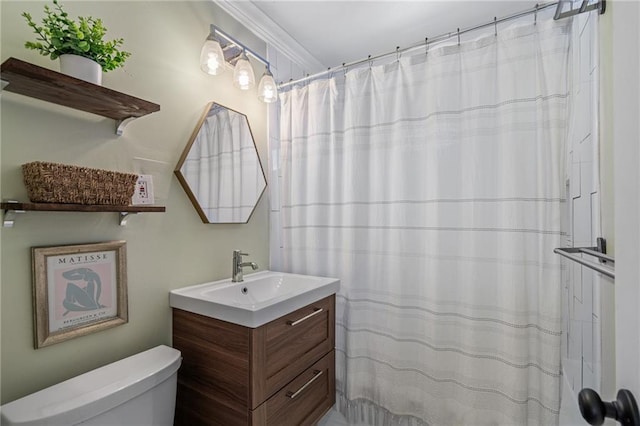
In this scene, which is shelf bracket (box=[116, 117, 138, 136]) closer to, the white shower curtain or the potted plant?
the potted plant

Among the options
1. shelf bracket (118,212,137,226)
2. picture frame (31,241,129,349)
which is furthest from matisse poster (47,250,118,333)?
shelf bracket (118,212,137,226)

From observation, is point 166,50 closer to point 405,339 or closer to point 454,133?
point 454,133

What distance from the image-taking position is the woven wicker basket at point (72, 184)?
3.17 ft

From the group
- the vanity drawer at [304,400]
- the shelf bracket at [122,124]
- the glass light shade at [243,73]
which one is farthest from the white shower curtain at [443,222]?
the shelf bracket at [122,124]

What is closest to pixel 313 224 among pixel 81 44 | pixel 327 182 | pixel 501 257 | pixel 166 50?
pixel 327 182

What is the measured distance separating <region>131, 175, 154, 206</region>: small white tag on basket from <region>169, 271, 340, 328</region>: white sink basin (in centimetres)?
46

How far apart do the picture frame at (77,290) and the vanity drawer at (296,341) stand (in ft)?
2.10

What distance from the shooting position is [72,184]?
3.34 ft

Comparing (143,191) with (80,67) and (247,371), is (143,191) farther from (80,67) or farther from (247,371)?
(247,371)

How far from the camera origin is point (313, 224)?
6.56ft

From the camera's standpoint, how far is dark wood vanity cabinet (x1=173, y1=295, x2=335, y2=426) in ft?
3.99

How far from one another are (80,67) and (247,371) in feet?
4.14

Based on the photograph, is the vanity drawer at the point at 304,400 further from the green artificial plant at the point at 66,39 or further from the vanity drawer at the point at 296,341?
the green artificial plant at the point at 66,39

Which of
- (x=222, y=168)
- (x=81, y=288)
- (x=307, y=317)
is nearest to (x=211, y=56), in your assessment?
(x=222, y=168)
